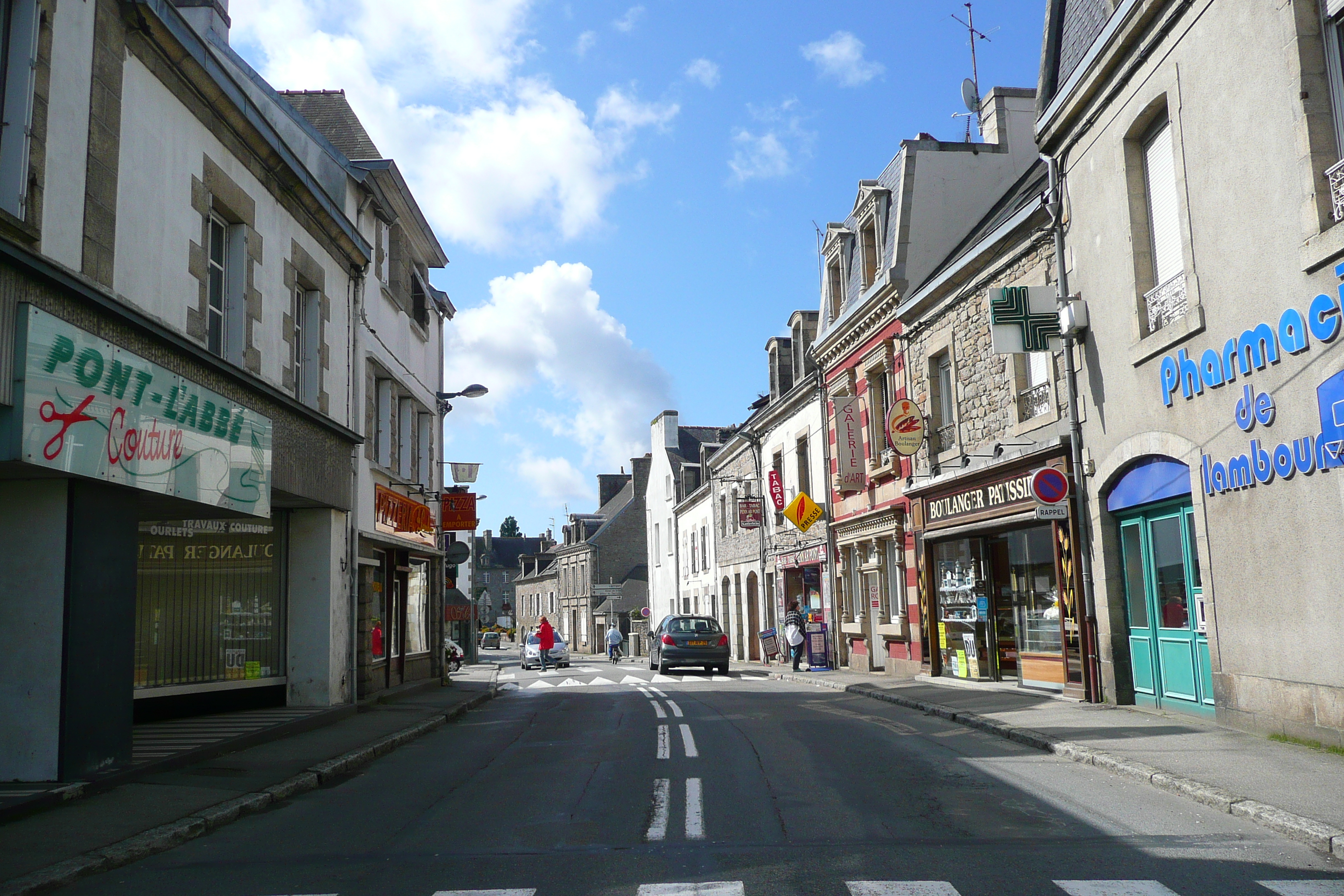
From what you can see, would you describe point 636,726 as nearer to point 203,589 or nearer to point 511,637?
point 203,589

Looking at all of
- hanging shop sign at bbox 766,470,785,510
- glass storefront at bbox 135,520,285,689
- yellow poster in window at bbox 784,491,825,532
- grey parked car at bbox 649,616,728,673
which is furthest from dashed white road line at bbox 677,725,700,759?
hanging shop sign at bbox 766,470,785,510

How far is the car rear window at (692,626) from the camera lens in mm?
26031

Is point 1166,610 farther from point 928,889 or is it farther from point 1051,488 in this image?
point 928,889

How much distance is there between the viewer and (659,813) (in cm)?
758

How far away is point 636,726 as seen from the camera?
13.5 meters

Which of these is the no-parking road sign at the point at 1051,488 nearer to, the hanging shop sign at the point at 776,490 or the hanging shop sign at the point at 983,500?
the hanging shop sign at the point at 983,500

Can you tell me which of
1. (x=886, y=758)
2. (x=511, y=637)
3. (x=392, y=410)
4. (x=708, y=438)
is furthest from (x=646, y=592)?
(x=886, y=758)

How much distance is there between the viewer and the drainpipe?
13.7 meters

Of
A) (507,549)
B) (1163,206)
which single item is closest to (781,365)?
(1163,206)

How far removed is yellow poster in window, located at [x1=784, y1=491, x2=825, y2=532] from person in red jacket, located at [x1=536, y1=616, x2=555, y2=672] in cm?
1194

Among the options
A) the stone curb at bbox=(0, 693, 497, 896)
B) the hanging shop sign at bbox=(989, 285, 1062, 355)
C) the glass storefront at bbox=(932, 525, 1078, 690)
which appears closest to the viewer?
the stone curb at bbox=(0, 693, 497, 896)

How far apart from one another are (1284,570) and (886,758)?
3976 millimetres

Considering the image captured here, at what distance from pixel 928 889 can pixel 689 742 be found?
6440 millimetres

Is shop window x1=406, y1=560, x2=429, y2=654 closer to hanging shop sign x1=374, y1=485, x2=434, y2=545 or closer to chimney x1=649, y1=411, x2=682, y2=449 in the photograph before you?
hanging shop sign x1=374, y1=485, x2=434, y2=545
